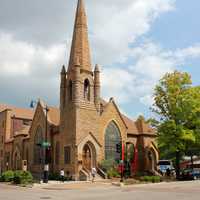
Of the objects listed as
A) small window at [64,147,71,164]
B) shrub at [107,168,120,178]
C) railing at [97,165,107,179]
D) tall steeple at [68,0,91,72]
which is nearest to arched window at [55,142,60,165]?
small window at [64,147,71,164]

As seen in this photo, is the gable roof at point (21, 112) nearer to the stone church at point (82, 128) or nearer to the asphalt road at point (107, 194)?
the stone church at point (82, 128)

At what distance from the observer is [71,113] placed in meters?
46.7

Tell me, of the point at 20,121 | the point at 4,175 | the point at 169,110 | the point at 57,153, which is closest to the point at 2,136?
the point at 20,121

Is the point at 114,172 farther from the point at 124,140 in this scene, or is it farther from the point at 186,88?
the point at 186,88

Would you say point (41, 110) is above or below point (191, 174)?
above

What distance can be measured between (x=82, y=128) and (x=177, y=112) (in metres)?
12.3

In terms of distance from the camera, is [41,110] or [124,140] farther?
[41,110]

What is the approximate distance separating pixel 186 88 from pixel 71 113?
15335 millimetres

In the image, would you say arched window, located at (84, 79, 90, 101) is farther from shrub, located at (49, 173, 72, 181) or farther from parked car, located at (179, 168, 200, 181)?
parked car, located at (179, 168, 200, 181)

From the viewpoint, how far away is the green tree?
141 ft

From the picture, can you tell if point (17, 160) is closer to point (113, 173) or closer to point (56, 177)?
point (56, 177)

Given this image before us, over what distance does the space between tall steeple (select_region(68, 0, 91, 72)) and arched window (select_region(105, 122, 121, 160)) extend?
918 centimetres

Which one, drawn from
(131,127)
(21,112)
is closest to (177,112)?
(131,127)

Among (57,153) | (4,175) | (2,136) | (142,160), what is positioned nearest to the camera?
(4,175)
